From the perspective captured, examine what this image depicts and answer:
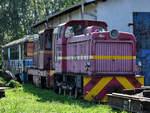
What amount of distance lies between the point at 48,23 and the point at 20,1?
17787 millimetres

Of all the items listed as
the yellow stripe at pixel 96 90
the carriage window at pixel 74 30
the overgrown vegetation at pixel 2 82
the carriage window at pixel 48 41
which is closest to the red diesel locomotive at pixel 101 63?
the yellow stripe at pixel 96 90

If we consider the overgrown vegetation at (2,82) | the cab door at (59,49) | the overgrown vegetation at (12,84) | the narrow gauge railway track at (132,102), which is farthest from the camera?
the overgrown vegetation at (2,82)

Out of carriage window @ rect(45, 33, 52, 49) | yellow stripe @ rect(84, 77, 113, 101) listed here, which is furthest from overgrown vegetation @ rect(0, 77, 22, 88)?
yellow stripe @ rect(84, 77, 113, 101)

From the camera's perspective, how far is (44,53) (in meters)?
16.4

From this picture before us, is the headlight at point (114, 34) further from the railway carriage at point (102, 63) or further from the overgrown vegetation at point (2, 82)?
the overgrown vegetation at point (2, 82)

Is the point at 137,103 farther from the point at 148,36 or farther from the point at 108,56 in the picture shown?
the point at 148,36

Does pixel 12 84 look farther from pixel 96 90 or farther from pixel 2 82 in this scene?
pixel 96 90

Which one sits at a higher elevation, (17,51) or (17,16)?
(17,16)

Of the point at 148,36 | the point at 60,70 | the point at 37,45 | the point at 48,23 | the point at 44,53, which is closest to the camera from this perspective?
the point at 60,70

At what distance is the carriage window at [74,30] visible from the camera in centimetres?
1299

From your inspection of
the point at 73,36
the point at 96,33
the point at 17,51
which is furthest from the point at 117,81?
the point at 17,51

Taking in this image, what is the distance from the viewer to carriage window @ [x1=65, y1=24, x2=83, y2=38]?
42.6 feet

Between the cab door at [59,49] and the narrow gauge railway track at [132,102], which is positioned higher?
the cab door at [59,49]

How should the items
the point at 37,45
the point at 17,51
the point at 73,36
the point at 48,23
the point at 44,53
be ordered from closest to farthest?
1. the point at 73,36
2. the point at 44,53
3. the point at 37,45
4. the point at 17,51
5. the point at 48,23
